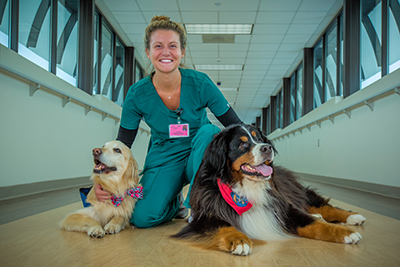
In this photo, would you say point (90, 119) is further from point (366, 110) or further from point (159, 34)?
point (366, 110)

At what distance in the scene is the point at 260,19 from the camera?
6.85 metres

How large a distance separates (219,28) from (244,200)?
6.37 m

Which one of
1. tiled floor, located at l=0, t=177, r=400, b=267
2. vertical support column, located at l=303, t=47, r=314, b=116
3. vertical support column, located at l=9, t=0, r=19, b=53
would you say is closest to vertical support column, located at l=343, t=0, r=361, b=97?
vertical support column, located at l=303, t=47, r=314, b=116

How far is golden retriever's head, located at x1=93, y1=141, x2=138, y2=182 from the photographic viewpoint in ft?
6.66

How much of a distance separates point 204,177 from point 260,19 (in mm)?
5932

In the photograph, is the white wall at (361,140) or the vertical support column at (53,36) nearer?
the white wall at (361,140)

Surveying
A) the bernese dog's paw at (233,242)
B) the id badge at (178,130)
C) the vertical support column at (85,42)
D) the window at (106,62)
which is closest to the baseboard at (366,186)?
the id badge at (178,130)

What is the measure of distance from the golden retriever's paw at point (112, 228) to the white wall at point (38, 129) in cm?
214

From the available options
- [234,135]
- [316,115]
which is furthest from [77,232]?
[316,115]

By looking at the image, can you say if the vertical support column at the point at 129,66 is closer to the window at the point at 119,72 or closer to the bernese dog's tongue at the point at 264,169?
the window at the point at 119,72

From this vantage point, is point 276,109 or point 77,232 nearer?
point 77,232

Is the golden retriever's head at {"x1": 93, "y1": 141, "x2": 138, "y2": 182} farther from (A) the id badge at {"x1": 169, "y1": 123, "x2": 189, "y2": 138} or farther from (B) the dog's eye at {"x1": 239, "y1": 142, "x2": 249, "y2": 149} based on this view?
(B) the dog's eye at {"x1": 239, "y1": 142, "x2": 249, "y2": 149}

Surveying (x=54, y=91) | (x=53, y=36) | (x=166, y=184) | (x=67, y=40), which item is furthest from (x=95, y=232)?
(x=67, y=40)

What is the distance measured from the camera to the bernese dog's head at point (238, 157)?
1780 millimetres
